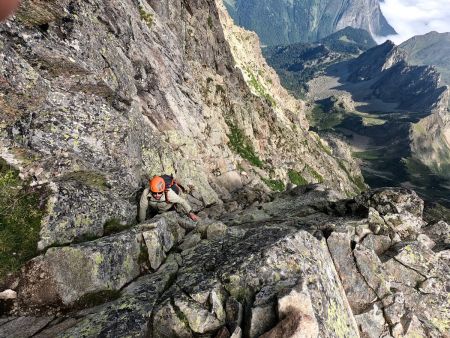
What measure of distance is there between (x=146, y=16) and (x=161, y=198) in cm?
3769

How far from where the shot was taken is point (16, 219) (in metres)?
17.6

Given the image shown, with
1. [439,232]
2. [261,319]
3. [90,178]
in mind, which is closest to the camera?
[261,319]

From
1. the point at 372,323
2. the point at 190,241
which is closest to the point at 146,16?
the point at 190,241

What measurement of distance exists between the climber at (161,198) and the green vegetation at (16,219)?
Answer: 669cm

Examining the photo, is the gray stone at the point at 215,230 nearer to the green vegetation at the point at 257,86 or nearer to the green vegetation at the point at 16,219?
the green vegetation at the point at 16,219

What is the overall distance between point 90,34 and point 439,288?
30.7m

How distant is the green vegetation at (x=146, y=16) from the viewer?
168 feet

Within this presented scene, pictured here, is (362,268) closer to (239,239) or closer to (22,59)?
(239,239)

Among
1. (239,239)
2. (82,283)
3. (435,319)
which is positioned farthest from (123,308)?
(435,319)

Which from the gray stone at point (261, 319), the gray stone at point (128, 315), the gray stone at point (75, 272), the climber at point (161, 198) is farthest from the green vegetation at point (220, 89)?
the gray stone at point (261, 319)

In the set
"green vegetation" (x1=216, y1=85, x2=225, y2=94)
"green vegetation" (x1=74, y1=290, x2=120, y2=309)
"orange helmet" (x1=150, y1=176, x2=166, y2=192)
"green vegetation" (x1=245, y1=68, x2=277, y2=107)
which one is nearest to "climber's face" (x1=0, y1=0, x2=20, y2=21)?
"green vegetation" (x1=74, y1=290, x2=120, y2=309)

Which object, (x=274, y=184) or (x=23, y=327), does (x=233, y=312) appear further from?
(x=274, y=184)

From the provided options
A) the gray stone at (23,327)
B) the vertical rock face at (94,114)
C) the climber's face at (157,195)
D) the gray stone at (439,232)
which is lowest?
the gray stone at (439,232)

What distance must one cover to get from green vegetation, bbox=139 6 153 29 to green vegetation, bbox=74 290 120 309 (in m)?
45.0
